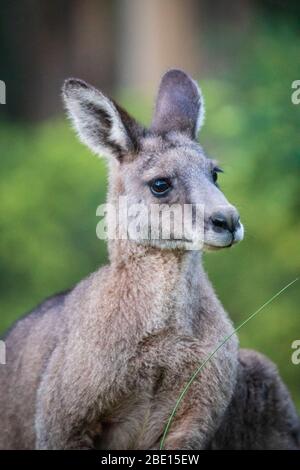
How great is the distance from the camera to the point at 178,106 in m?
7.07

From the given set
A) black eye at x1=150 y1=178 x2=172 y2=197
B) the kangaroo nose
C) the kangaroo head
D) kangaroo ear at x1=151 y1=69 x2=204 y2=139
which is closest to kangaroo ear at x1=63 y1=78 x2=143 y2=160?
the kangaroo head

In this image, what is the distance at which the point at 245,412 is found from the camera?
23.7ft

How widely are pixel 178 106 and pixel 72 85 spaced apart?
2.49 feet

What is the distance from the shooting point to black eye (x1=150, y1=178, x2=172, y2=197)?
6457 mm

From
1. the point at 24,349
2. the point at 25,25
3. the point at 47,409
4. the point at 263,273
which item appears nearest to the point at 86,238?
the point at 263,273

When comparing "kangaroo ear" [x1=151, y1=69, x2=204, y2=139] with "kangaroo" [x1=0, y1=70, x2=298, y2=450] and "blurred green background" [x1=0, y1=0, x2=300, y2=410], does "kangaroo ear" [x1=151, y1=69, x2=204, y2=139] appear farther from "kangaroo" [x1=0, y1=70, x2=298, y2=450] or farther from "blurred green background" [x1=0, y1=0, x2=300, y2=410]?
"blurred green background" [x1=0, y1=0, x2=300, y2=410]

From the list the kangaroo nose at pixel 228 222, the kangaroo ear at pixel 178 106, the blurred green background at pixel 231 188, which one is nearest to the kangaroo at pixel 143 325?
the kangaroo nose at pixel 228 222

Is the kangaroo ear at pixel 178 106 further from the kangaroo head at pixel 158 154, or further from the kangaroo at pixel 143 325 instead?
the kangaroo at pixel 143 325

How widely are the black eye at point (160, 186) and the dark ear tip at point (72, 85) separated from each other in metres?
0.75

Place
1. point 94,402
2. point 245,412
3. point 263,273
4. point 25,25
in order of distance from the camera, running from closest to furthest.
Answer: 1. point 94,402
2. point 245,412
3. point 263,273
4. point 25,25

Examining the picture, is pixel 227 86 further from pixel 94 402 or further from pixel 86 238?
pixel 94 402

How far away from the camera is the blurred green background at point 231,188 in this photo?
10.2 m

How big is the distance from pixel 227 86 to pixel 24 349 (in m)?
5.31

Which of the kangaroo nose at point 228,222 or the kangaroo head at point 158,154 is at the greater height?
the kangaroo head at point 158,154
